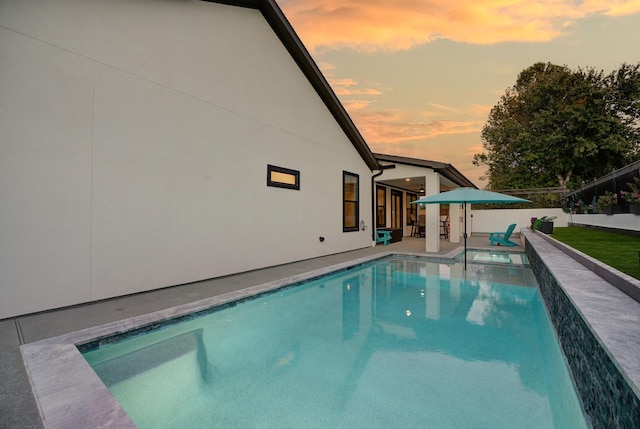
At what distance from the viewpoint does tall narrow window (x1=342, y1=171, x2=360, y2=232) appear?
10605 millimetres

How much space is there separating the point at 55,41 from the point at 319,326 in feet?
17.3

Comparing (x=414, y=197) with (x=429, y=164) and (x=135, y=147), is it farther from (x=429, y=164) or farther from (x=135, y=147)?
(x=135, y=147)

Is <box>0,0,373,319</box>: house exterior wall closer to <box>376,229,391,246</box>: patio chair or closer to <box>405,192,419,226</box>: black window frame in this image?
<box>376,229,391,246</box>: patio chair

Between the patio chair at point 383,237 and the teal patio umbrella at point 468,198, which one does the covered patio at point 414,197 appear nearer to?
the patio chair at point 383,237

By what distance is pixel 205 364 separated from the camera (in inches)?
119

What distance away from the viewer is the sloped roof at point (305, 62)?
725 cm

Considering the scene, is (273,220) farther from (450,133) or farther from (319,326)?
(450,133)

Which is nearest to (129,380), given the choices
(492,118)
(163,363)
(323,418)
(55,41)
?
(163,363)

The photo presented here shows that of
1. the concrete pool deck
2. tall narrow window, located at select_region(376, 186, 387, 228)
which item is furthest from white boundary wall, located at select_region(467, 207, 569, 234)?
the concrete pool deck

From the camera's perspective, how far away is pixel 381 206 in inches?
572

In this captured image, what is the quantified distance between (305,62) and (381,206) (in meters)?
7.97

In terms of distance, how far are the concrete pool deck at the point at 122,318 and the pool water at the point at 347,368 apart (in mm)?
590

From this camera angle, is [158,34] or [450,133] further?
[450,133]

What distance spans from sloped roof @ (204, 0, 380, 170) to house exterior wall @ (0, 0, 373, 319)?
0.72 ft
